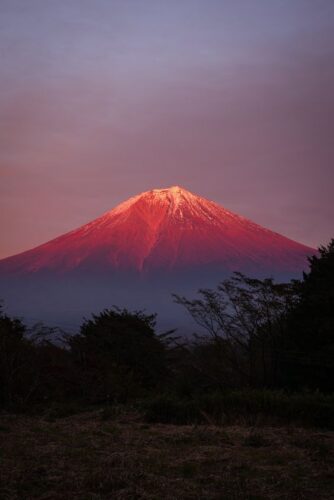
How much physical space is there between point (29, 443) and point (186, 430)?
275 cm

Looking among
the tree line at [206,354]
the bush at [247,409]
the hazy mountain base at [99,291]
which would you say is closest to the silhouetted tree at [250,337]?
the tree line at [206,354]

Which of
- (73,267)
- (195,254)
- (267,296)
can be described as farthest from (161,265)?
(267,296)

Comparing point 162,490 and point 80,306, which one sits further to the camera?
point 80,306

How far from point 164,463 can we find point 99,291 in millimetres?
123236

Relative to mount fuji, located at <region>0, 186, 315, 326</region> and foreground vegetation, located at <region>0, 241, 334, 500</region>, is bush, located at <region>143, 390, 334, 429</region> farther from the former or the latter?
mount fuji, located at <region>0, 186, 315, 326</region>

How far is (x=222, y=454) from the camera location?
25.4 ft

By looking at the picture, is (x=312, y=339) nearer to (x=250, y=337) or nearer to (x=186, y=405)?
(x=250, y=337)

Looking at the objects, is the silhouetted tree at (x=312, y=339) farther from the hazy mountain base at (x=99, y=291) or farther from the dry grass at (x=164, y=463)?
the hazy mountain base at (x=99, y=291)

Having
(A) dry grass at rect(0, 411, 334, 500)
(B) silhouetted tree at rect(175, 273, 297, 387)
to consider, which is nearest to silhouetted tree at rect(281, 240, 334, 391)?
(B) silhouetted tree at rect(175, 273, 297, 387)

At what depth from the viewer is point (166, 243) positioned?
13425 centimetres

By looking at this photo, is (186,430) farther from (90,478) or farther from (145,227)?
(145,227)

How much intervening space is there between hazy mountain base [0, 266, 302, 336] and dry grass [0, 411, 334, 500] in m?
109

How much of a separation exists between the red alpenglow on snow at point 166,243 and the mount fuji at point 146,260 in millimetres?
239

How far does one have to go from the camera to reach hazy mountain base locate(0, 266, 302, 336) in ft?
402
